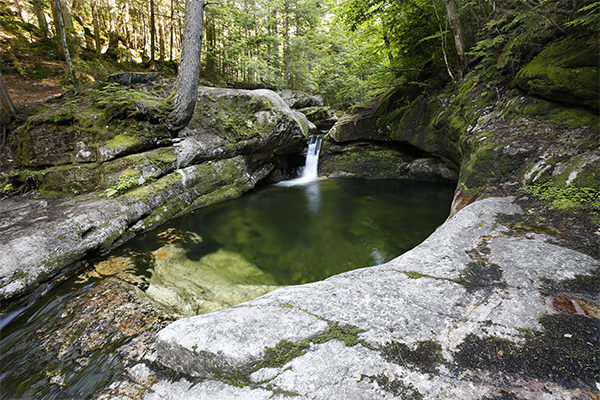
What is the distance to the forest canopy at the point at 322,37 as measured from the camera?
6234mm

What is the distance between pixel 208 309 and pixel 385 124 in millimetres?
11456

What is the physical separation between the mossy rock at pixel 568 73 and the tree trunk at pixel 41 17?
69.5ft

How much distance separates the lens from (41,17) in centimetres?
1361

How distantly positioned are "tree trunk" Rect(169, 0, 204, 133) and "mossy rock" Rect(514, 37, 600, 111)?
895 cm

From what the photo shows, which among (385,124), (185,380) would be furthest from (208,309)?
(385,124)

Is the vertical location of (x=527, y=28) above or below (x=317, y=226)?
above

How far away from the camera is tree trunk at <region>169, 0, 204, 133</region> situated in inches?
304

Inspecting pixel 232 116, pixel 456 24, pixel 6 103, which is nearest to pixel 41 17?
pixel 6 103

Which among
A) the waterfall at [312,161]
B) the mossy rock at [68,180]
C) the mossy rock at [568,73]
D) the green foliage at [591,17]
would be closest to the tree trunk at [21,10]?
the mossy rock at [68,180]

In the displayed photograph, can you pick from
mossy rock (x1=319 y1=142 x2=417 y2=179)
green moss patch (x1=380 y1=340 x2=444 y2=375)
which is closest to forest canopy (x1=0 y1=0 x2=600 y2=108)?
mossy rock (x1=319 y1=142 x2=417 y2=179)

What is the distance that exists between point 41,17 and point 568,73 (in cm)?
2251

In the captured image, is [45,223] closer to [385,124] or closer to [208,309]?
[208,309]

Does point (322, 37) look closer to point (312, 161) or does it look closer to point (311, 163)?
point (312, 161)

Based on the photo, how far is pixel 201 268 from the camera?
16.7 feet
